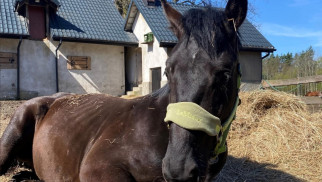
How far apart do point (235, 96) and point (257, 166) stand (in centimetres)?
296

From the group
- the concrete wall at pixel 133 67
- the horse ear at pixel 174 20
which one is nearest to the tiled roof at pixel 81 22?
the concrete wall at pixel 133 67

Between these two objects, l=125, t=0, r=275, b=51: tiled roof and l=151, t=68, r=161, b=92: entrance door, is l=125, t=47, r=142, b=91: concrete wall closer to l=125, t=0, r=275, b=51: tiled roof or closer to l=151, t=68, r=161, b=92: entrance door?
l=151, t=68, r=161, b=92: entrance door

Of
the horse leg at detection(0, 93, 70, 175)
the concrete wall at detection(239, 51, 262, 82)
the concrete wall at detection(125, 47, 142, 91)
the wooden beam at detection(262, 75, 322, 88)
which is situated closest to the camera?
the horse leg at detection(0, 93, 70, 175)

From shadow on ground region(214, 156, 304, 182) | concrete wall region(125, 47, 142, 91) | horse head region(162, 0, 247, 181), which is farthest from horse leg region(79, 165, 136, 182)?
concrete wall region(125, 47, 142, 91)


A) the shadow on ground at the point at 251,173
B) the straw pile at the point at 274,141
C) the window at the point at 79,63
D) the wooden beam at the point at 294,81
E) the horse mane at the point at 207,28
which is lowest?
the shadow on ground at the point at 251,173

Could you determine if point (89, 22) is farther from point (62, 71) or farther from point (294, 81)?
point (294, 81)

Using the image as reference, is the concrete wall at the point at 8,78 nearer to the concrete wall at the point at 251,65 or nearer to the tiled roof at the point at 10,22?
the tiled roof at the point at 10,22

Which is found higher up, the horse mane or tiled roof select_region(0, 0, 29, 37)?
tiled roof select_region(0, 0, 29, 37)

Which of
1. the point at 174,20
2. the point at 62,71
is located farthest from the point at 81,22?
the point at 174,20

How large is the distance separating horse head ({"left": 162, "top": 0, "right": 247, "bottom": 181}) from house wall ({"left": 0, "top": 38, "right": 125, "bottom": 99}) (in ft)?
46.5

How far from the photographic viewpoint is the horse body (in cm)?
214

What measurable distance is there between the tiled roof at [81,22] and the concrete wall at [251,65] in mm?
6555

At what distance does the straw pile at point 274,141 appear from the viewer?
4270 millimetres

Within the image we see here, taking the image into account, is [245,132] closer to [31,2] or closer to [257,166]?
[257,166]
